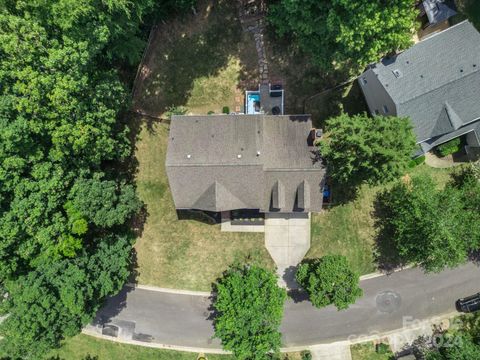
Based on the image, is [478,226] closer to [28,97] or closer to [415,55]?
[415,55]

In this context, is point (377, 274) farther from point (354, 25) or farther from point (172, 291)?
point (354, 25)

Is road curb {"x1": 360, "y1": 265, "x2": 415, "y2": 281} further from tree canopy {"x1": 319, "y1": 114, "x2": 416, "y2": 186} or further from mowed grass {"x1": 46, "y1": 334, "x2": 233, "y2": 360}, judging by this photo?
mowed grass {"x1": 46, "y1": 334, "x2": 233, "y2": 360}


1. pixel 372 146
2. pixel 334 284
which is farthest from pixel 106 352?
pixel 372 146

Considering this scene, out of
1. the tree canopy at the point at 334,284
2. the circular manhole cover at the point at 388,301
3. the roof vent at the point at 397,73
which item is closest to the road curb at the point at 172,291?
the tree canopy at the point at 334,284

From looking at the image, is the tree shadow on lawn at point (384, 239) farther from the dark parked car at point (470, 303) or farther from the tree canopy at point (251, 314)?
the tree canopy at point (251, 314)

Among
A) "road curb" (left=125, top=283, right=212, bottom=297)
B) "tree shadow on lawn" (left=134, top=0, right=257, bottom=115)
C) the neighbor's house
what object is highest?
"tree shadow on lawn" (left=134, top=0, right=257, bottom=115)

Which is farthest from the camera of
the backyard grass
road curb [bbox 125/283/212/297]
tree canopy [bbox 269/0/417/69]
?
road curb [bbox 125/283/212/297]

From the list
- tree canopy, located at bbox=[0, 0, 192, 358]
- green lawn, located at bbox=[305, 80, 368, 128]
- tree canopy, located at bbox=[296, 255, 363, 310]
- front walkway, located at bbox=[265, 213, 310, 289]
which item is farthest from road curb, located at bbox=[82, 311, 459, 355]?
green lawn, located at bbox=[305, 80, 368, 128]
